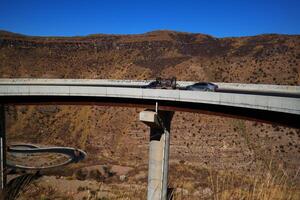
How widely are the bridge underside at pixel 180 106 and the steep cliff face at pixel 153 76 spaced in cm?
542

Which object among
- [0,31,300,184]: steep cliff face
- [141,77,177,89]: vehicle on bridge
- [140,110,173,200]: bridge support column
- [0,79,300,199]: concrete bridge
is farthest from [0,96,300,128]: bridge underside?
[0,31,300,184]: steep cliff face

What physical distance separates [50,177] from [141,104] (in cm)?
Result: 1729

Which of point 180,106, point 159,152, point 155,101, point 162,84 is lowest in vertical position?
point 159,152

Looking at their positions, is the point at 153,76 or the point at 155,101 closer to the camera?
the point at 155,101

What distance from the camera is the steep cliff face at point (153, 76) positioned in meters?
41.7

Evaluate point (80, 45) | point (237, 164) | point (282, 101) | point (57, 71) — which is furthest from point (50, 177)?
point (80, 45)

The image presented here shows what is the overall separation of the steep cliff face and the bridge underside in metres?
5.42

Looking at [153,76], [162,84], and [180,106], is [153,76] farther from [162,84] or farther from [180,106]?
[180,106]

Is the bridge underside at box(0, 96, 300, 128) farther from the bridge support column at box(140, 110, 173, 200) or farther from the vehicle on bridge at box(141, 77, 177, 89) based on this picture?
the vehicle on bridge at box(141, 77, 177, 89)

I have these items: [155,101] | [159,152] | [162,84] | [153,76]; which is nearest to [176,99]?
[155,101]

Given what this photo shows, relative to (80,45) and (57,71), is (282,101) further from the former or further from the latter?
(80,45)

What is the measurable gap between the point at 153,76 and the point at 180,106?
46.2 m

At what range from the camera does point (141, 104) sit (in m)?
22.4

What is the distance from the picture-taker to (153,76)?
219 ft
